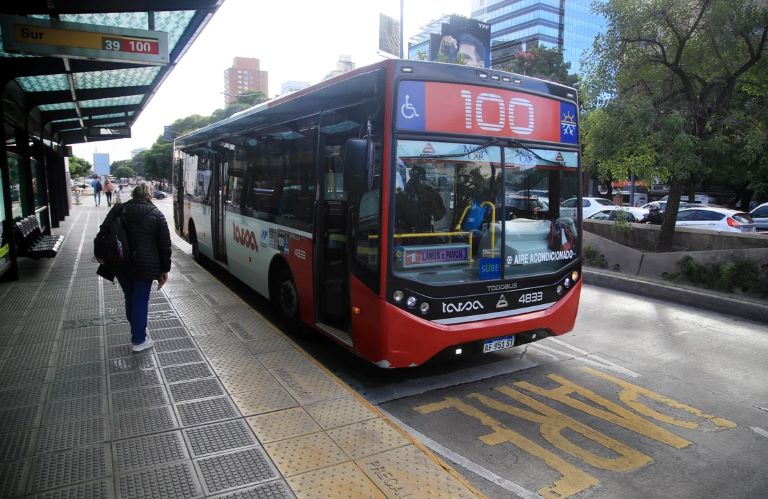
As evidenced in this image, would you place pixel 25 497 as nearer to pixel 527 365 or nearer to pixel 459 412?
pixel 459 412

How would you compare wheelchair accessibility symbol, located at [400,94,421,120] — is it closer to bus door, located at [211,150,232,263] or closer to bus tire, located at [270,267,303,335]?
bus tire, located at [270,267,303,335]

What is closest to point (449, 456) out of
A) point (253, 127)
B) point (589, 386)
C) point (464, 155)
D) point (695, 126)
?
point (589, 386)

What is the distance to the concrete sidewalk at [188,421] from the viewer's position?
314 centimetres

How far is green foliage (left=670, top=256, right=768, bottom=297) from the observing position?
29.3 feet

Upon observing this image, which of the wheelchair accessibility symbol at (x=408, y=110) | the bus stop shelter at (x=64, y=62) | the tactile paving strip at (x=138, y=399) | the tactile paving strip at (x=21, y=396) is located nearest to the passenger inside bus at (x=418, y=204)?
the wheelchair accessibility symbol at (x=408, y=110)

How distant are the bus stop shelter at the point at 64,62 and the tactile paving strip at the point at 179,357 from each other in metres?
4.50

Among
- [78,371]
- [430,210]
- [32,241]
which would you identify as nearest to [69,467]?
[78,371]

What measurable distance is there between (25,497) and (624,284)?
10.2 meters

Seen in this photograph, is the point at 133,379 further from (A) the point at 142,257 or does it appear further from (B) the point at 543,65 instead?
(B) the point at 543,65

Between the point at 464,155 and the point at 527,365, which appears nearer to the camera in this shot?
the point at 464,155

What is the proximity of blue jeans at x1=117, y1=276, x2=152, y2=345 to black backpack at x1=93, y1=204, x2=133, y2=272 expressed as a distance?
0.74 ft

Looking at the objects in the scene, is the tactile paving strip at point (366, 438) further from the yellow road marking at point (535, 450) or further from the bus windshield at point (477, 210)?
the bus windshield at point (477, 210)

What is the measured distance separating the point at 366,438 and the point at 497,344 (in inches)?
78.8

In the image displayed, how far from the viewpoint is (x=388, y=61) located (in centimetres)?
452
